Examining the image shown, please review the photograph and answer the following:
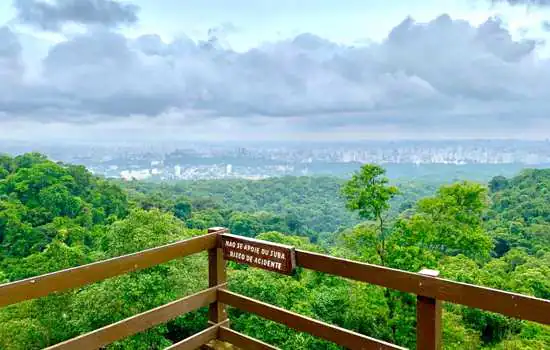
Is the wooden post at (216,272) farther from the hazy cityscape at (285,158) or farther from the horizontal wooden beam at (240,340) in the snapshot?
the hazy cityscape at (285,158)

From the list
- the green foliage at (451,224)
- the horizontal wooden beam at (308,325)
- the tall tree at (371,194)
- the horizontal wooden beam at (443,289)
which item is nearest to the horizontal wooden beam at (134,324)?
the horizontal wooden beam at (308,325)

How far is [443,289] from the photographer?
6.31 feet

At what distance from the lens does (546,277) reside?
21203 millimetres

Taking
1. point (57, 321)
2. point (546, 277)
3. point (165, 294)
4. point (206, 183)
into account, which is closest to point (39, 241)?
point (57, 321)

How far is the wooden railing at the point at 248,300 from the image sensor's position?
6.09ft

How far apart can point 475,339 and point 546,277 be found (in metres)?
5.79

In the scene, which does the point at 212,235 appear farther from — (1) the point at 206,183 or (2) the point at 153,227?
(1) the point at 206,183

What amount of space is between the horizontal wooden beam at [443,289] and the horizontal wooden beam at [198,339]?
955 mm

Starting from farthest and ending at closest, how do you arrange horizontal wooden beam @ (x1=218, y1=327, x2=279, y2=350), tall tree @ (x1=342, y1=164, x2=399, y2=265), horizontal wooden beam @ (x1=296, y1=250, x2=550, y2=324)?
1. tall tree @ (x1=342, y1=164, x2=399, y2=265)
2. horizontal wooden beam @ (x1=218, y1=327, x2=279, y2=350)
3. horizontal wooden beam @ (x1=296, y1=250, x2=550, y2=324)

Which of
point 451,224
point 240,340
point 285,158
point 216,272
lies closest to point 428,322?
point 240,340

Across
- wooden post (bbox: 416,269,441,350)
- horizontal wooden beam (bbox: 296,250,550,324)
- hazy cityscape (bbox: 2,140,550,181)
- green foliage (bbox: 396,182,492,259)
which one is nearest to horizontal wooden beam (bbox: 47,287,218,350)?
horizontal wooden beam (bbox: 296,250,550,324)

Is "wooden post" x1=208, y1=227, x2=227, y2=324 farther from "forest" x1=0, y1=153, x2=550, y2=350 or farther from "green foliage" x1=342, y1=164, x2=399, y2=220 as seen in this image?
"green foliage" x1=342, y1=164, x2=399, y2=220

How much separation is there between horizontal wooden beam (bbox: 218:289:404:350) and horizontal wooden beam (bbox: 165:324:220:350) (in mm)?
214

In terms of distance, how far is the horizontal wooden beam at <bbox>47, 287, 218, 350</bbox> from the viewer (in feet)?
7.18
